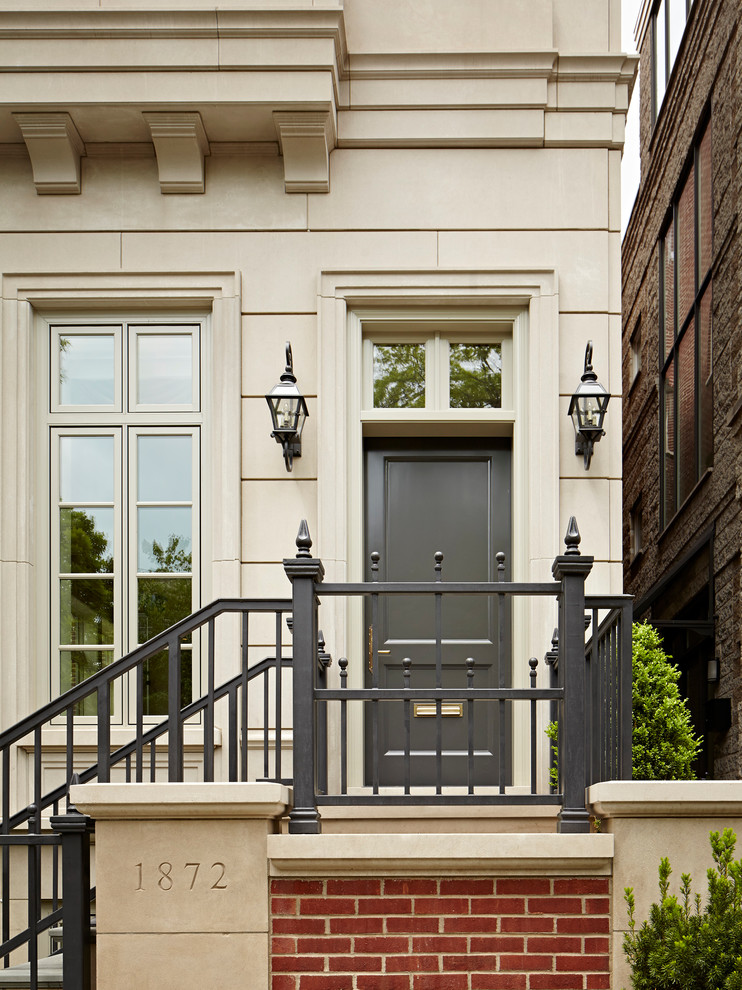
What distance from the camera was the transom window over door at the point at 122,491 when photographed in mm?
7016

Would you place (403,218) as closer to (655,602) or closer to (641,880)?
(641,880)

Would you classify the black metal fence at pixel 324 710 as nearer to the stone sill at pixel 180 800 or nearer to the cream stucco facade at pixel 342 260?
the stone sill at pixel 180 800

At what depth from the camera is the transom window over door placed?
23.0 ft

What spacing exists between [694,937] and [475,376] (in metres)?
4.16

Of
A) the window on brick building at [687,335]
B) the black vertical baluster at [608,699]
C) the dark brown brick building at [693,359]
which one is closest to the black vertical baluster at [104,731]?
the black vertical baluster at [608,699]

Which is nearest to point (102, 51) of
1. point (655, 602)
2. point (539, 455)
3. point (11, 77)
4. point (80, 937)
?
point (11, 77)

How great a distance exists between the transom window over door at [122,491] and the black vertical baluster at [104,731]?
2149mm

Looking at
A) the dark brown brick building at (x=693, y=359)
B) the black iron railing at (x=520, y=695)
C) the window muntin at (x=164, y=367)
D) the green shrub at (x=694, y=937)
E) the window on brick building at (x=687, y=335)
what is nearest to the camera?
the green shrub at (x=694, y=937)

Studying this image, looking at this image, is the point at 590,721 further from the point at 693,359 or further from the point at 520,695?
the point at 693,359

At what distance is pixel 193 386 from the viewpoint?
714 centimetres

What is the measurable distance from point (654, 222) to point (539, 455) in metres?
8.01

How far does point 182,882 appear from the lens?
14.2ft

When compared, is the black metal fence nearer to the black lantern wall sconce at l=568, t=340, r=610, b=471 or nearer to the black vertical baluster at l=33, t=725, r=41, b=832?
the black vertical baluster at l=33, t=725, r=41, b=832

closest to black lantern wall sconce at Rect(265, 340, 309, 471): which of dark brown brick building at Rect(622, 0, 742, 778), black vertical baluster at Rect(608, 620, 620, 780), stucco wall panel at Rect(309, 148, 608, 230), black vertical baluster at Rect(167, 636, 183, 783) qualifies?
stucco wall panel at Rect(309, 148, 608, 230)
